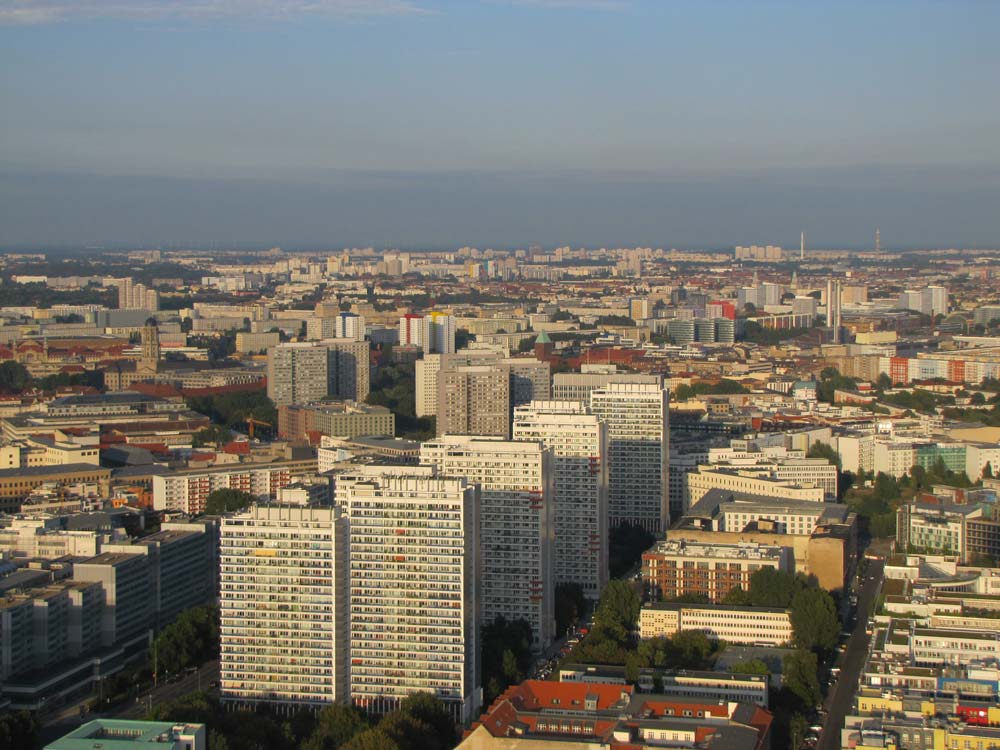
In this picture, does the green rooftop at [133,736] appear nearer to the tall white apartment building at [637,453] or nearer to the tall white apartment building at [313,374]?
the tall white apartment building at [637,453]

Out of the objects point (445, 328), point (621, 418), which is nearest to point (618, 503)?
point (621, 418)

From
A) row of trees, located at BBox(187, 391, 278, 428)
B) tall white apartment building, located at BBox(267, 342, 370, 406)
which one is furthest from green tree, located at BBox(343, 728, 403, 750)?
tall white apartment building, located at BBox(267, 342, 370, 406)

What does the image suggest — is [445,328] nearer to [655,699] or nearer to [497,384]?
[497,384]

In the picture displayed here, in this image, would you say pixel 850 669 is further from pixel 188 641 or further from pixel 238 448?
pixel 238 448

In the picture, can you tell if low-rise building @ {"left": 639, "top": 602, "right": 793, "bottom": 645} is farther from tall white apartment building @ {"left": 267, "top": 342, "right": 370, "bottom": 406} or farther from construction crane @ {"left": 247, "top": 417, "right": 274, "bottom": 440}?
tall white apartment building @ {"left": 267, "top": 342, "right": 370, "bottom": 406}

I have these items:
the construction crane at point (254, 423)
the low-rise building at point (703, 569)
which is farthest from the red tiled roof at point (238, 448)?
the low-rise building at point (703, 569)

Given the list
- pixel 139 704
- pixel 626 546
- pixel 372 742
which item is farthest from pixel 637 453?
pixel 372 742
